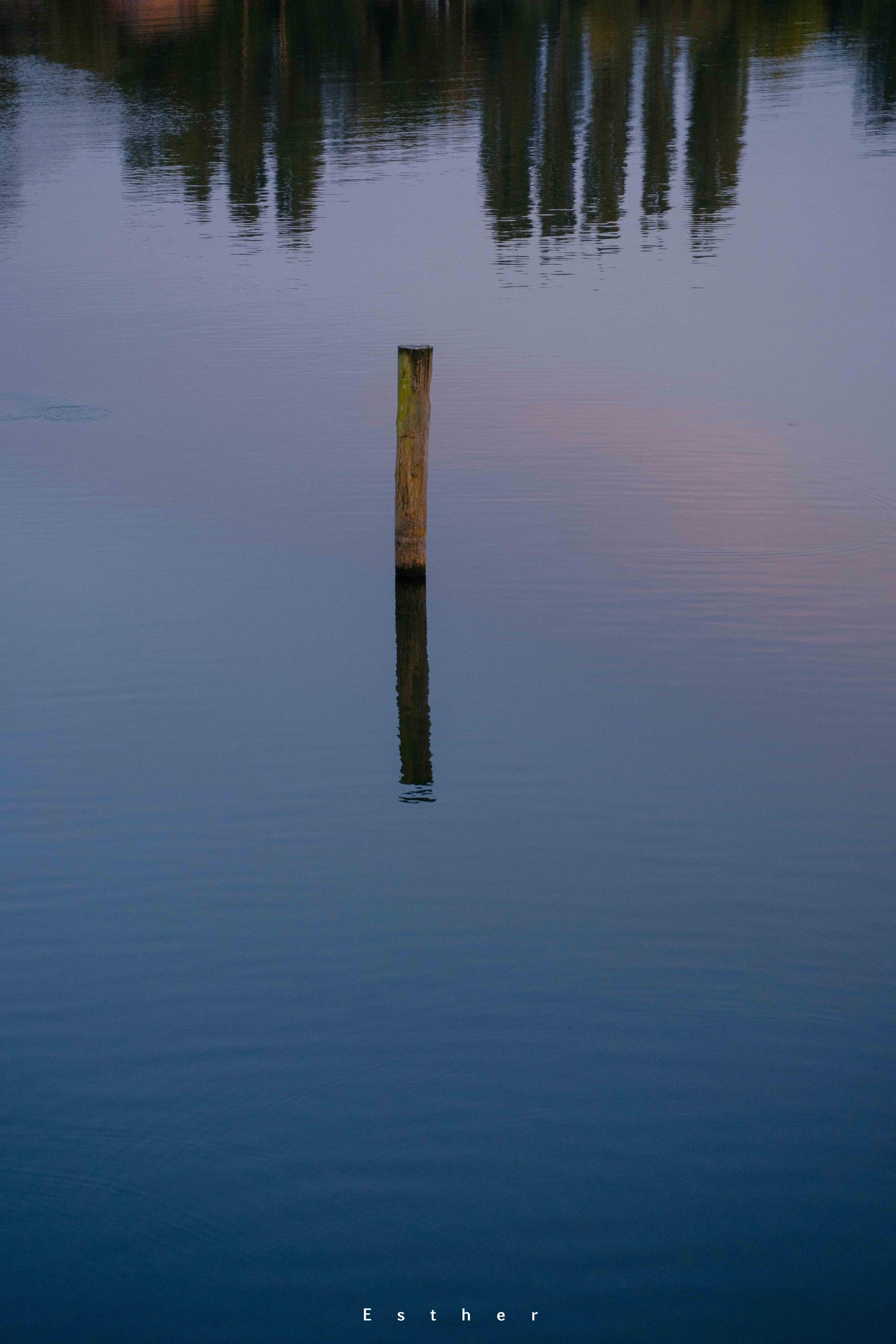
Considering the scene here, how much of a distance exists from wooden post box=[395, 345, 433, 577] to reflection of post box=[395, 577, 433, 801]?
619 mm

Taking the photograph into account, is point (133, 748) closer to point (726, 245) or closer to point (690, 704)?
point (690, 704)

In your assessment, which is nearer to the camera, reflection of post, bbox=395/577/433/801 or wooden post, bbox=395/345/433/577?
reflection of post, bbox=395/577/433/801

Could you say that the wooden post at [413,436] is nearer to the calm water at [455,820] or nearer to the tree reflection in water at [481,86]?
the calm water at [455,820]

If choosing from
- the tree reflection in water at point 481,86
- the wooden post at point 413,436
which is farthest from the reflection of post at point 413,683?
the tree reflection in water at point 481,86

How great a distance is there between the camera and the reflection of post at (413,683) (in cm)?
1015

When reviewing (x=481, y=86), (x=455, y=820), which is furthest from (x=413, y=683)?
(x=481, y=86)

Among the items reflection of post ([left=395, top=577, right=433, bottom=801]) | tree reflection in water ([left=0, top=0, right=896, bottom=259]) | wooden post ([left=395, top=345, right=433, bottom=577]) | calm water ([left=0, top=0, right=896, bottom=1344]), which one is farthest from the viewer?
tree reflection in water ([left=0, top=0, right=896, bottom=259])

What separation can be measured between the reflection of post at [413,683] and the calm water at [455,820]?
57 millimetres

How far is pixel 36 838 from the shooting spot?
895cm

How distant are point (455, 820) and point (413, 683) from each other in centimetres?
242

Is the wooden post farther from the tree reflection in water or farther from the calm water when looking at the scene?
the tree reflection in water

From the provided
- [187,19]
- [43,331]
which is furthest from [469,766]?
[187,19]

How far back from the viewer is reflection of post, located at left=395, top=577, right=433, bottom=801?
1015cm

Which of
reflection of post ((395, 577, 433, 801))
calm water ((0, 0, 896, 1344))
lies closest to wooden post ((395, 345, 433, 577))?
reflection of post ((395, 577, 433, 801))
